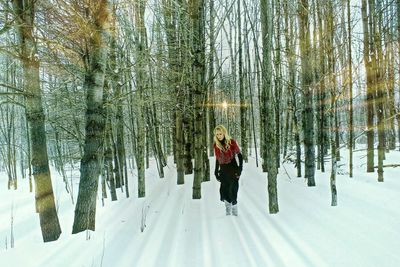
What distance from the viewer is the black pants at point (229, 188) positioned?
6.79 metres

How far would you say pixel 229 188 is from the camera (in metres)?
6.87

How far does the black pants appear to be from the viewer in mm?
6789

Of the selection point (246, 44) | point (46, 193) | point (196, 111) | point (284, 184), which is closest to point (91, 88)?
point (46, 193)

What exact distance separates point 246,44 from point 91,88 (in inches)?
624

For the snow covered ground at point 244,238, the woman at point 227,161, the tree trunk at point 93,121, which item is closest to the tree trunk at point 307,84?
the snow covered ground at point 244,238

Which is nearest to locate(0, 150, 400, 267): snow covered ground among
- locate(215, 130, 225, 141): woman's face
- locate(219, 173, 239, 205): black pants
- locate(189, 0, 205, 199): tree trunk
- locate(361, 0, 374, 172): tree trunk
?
locate(219, 173, 239, 205): black pants

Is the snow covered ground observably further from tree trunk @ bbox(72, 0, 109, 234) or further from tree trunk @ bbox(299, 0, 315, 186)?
tree trunk @ bbox(299, 0, 315, 186)

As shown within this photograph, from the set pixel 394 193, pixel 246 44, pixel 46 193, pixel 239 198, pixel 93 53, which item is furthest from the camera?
pixel 246 44

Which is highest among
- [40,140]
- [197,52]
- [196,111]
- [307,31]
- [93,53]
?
[307,31]

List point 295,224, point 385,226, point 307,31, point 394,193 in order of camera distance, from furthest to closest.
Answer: point 307,31, point 394,193, point 295,224, point 385,226

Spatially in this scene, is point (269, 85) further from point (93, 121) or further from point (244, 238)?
point (93, 121)

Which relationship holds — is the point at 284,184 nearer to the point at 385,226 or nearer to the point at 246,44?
the point at 385,226

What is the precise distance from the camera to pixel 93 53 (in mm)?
6105

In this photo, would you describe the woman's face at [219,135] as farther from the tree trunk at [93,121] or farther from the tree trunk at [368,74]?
the tree trunk at [368,74]
